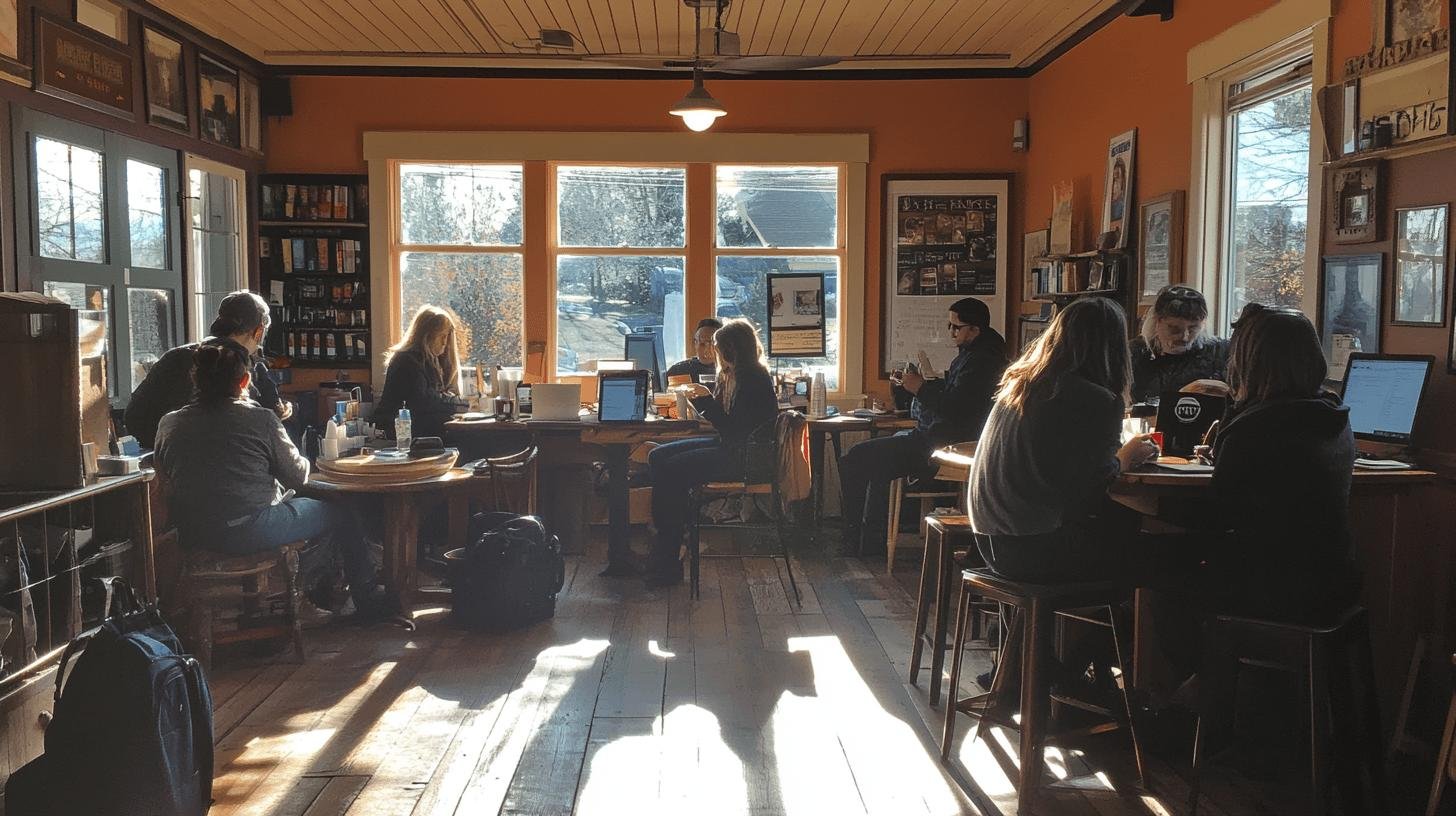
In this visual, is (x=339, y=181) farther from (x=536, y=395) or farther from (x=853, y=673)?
(x=853, y=673)

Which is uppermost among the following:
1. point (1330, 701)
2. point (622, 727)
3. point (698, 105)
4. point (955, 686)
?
point (698, 105)

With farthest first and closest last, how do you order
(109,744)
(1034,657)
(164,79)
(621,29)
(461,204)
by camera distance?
(461,204) < (621,29) < (164,79) < (1034,657) < (109,744)

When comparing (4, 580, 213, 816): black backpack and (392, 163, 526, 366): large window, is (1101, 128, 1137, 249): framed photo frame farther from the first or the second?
(4, 580, 213, 816): black backpack

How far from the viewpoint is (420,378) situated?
6207 millimetres

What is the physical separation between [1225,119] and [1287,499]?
2.97m

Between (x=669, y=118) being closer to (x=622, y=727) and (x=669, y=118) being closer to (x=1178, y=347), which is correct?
(x=1178, y=347)

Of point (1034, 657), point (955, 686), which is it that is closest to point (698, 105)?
point (955, 686)

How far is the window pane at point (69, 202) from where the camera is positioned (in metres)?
5.46

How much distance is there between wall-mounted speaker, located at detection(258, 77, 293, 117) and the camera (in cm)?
796

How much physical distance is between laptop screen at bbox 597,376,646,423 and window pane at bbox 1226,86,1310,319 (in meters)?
2.95

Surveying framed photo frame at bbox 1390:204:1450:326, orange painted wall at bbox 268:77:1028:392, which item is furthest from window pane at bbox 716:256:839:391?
framed photo frame at bbox 1390:204:1450:326

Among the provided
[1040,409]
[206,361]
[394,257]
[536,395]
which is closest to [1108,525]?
[1040,409]

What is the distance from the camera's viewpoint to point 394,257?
8.17m

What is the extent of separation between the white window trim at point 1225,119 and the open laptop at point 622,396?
2797 mm
